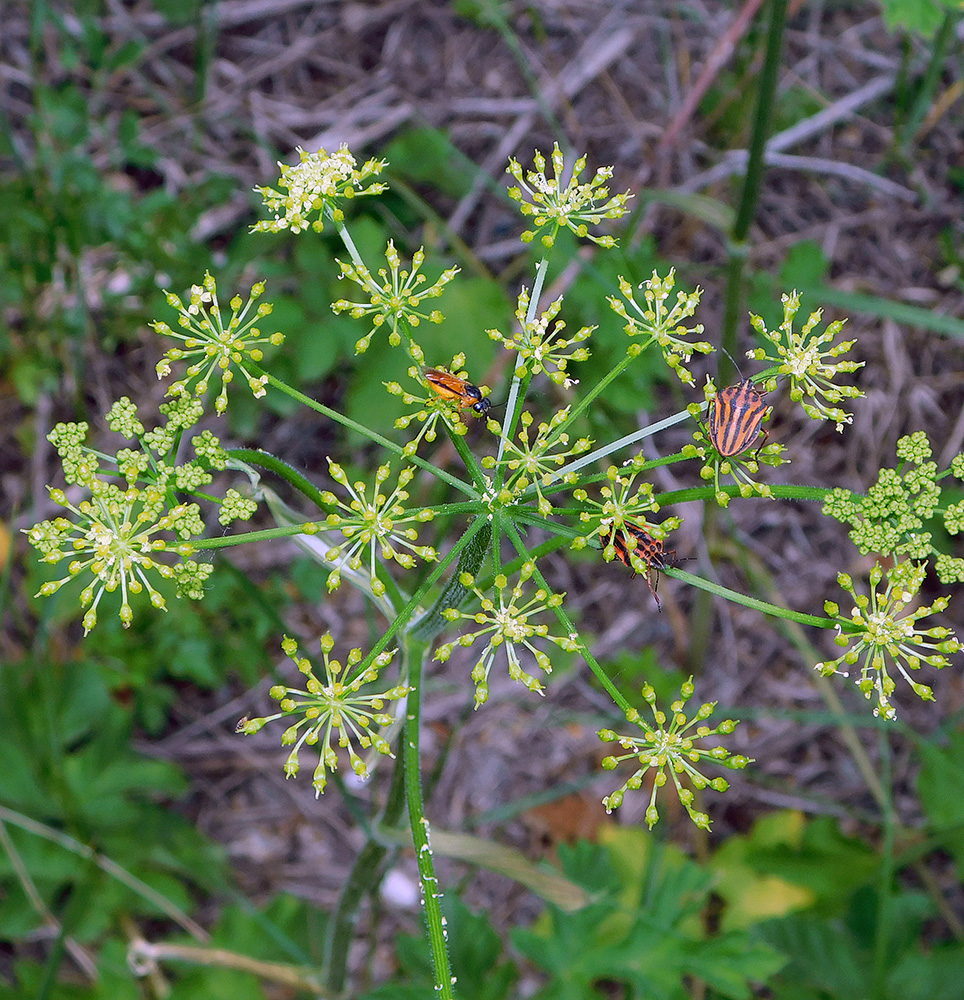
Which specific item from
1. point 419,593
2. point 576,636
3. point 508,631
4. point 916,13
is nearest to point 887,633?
point 576,636

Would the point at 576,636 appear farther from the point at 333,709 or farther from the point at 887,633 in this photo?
the point at 887,633

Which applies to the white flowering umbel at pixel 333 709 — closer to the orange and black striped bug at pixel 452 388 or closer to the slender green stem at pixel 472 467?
the slender green stem at pixel 472 467

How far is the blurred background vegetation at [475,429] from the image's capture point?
5352mm

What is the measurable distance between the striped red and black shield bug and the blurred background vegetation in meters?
2.41

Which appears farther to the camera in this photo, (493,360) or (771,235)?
(771,235)

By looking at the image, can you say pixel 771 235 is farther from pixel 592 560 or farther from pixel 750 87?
pixel 592 560

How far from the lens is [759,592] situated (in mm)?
5914

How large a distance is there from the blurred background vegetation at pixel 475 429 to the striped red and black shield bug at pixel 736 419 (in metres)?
2.41

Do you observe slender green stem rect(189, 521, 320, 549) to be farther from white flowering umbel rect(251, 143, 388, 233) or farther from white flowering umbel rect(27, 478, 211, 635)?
white flowering umbel rect(251, 143, 388, 233)

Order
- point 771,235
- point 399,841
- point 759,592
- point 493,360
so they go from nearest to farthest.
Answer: point 399,841, point 493,360, point 759,592, point 771,235

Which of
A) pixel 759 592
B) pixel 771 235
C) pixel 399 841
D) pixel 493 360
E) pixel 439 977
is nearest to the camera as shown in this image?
pixel 439 977

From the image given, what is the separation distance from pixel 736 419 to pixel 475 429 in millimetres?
3288

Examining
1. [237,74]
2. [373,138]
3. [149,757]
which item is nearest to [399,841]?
[149,757]

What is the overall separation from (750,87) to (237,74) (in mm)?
3388
